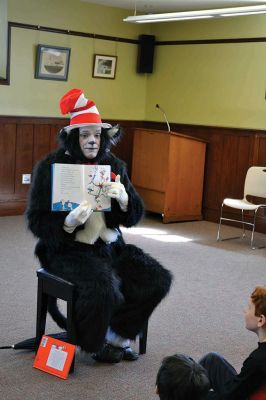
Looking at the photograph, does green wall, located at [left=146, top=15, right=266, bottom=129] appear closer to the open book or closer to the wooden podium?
the wooden podium

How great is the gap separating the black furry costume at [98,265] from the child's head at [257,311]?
3.28ft

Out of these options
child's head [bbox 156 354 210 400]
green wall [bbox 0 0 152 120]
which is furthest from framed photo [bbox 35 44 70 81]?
child's head [bbox 156 354 210 400]

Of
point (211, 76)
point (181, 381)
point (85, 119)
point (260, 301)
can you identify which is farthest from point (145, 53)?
point (181, 381)

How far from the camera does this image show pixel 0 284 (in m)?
4.65

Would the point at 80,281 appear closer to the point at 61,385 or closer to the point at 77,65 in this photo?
the point at 61,385

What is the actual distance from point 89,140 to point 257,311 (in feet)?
4.95

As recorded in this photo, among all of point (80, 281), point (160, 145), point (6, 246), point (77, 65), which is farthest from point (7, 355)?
point (77, 65)

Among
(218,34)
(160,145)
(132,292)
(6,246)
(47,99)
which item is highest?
(218,34)

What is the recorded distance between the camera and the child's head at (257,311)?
2197 mm

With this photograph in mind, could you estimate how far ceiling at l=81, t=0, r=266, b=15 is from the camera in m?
6.69

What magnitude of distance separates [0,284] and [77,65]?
3.77 meters

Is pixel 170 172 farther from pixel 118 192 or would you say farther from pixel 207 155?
pixel 118 192

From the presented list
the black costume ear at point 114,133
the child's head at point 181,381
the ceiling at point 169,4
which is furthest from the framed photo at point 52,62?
the child's head at point 181,381

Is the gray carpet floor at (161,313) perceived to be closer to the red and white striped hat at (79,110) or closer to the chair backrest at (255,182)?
the chair backrest at (255,182)
